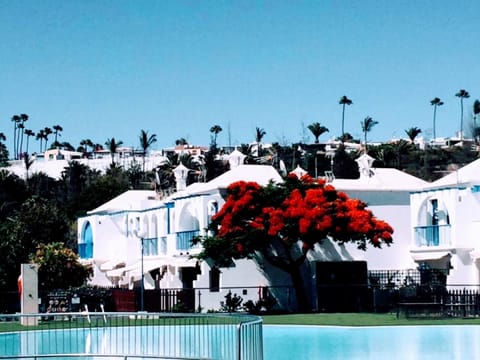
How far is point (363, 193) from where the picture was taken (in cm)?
4797

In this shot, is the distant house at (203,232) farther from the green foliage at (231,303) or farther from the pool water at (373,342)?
the pool water at (373,342)

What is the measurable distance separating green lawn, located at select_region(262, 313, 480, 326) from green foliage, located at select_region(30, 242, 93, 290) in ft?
35.6

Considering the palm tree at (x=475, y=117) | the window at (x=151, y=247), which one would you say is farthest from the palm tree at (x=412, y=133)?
the window at (x=151, y=247)

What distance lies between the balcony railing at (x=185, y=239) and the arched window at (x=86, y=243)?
1257 cm

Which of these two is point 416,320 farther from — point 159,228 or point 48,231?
point 48,231

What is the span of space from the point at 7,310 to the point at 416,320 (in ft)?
56.4

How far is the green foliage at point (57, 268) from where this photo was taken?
4488 centimetres

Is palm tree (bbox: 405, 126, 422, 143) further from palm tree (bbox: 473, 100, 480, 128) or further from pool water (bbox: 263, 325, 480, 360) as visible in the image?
pool water (bbox: 263, 325, 480, 360)

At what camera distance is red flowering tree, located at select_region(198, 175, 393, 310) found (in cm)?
4131

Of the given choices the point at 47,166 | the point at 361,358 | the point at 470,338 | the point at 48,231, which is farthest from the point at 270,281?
the point at 47,166

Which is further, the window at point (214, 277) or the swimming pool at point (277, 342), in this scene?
the window at point (214, 277)

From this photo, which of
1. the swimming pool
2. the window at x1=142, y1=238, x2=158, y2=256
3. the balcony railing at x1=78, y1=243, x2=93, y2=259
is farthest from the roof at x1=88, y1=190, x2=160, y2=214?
the swimming pool

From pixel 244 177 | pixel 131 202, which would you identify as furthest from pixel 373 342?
pixel 131 202

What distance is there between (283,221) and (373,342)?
1491 cm
